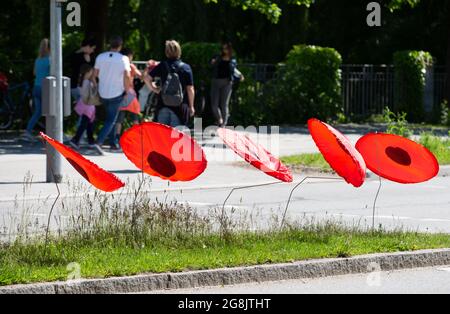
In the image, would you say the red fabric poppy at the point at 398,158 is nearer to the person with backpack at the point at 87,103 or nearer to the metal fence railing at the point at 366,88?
the person with backpack at the point at 87,103

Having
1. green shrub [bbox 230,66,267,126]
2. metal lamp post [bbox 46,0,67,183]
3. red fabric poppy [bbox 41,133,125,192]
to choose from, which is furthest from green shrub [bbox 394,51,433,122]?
red fabric poppy [bbox 41,133,125,192]

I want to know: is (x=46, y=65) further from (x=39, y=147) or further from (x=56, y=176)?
(x=56, y=176)

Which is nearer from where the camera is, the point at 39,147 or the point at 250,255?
the point at 250,255

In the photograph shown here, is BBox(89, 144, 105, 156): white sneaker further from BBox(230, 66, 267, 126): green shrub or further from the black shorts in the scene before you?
BBox(230, 66, 267, 126): green shrub

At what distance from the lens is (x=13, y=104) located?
75.7 feet

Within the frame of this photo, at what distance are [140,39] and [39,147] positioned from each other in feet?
42.3

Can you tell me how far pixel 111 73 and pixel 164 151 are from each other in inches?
352

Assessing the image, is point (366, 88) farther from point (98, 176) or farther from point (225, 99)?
point (98, 176)

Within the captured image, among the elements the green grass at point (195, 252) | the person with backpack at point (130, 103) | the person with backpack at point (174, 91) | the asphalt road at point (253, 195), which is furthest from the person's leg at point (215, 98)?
the green grass at point (195, 252)

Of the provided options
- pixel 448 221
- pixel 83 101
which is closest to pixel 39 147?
pixel 83 101

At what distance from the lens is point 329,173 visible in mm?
17766

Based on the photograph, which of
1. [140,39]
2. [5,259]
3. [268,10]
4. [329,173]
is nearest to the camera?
[5,259]

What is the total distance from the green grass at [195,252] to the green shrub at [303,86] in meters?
16.7

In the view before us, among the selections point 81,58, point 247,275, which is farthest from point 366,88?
point 247,275
